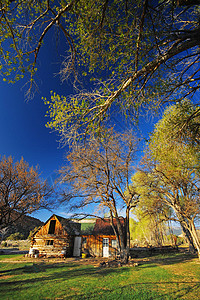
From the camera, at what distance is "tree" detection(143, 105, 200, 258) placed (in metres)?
8.73

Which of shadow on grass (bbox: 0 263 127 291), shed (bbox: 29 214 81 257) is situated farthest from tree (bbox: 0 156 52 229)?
shed (bbox: 29 214 81 257)

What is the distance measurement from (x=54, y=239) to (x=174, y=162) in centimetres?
2104

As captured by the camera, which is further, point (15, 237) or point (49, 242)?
point (15, 237)

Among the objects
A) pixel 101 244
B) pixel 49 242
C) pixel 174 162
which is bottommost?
pixel 101 244

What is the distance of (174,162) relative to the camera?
1110 cm

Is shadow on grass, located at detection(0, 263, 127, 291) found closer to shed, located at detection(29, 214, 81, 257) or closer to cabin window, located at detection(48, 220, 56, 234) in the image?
shed, located at detection(29, 214, 81, 257)

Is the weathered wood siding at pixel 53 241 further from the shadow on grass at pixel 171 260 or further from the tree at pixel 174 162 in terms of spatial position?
the tree at pixel 174 162

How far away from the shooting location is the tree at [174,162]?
8730 mm

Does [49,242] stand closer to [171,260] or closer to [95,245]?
[95,245]

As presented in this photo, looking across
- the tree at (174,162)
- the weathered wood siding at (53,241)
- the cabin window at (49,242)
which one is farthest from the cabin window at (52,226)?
the tree at (174,162)

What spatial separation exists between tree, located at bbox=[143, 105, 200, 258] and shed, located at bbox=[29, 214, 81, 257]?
15424mm

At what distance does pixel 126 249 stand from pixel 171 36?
16.7 m

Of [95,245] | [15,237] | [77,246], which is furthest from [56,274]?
[15,237]

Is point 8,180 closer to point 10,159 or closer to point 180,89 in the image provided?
point 10,159
